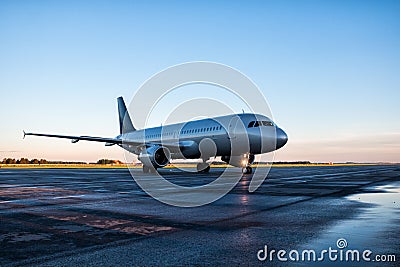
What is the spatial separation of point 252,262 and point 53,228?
12.1ft

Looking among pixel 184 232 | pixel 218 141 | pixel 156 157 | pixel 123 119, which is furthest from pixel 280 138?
pixel 123 119

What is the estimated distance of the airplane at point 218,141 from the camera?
23938mm

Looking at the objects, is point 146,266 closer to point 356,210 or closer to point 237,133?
point 356,210

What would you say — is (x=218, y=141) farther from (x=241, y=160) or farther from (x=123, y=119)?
(x=123, y=119)

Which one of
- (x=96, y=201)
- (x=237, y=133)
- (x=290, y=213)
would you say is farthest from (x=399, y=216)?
(x=237, y=133)

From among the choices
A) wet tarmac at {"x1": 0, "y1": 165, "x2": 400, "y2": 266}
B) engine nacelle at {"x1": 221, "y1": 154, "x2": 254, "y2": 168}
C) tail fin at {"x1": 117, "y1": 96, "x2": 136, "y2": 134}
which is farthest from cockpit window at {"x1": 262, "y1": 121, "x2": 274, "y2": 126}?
tail fin at {"x1": 117, "y1": 96, "x2": 136, "y2": 134}

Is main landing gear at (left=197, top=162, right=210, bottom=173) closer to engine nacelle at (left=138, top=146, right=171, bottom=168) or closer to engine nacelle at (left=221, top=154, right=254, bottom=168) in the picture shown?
engine nacelle at (left=221, top=154, right=254, bottom=168)

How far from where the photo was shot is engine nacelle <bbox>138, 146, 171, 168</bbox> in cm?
2645

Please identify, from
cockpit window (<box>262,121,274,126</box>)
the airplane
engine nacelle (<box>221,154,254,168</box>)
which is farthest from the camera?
engine nacelle (<box>221,154,254,168</box>)

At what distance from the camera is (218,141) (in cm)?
2614

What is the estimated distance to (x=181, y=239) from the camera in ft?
17.8

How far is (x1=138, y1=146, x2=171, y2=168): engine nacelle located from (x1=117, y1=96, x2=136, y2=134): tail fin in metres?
19.4

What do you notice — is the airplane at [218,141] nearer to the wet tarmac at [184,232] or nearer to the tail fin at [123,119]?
the wet tarmac at [184,232]

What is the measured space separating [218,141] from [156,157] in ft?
15.1
